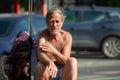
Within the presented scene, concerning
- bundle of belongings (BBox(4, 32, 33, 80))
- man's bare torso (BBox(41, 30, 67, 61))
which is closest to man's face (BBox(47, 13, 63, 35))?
man's bare torso (BBox(41, 30, 67, 61))

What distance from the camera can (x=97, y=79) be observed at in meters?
12.3

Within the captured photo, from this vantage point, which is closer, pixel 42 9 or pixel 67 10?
pixel 67 10

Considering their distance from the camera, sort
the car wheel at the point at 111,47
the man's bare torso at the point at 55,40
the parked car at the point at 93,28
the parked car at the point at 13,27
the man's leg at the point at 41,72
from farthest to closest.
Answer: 1. the parked car at the point at 93,28
2. the car wheel at the point at 111,47
3. the parked car at the point at 13,27
4. the man's bare torso at the point at 55,40
5. the man's leg at the point at 41,72

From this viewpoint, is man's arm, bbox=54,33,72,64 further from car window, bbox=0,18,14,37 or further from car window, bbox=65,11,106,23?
car window, bbox=65,11,106,23

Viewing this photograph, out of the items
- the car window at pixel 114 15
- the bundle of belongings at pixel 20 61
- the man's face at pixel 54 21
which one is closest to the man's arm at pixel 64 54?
the man's face at pixel 54 21

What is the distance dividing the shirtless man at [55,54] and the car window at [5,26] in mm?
4666

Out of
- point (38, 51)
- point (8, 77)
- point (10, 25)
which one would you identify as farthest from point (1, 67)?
point (10, 25)

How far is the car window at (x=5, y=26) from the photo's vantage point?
1213 cm

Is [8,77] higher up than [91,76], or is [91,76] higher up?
[8,77]

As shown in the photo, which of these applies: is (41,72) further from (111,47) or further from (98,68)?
(111,47)

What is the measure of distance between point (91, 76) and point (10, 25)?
7.54 ft

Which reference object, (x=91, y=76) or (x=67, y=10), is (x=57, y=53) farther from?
(x=67, y=10)

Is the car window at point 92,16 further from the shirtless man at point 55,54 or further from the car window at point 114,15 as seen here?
the shirtless man at point 55,54

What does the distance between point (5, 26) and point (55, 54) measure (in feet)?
17.3
